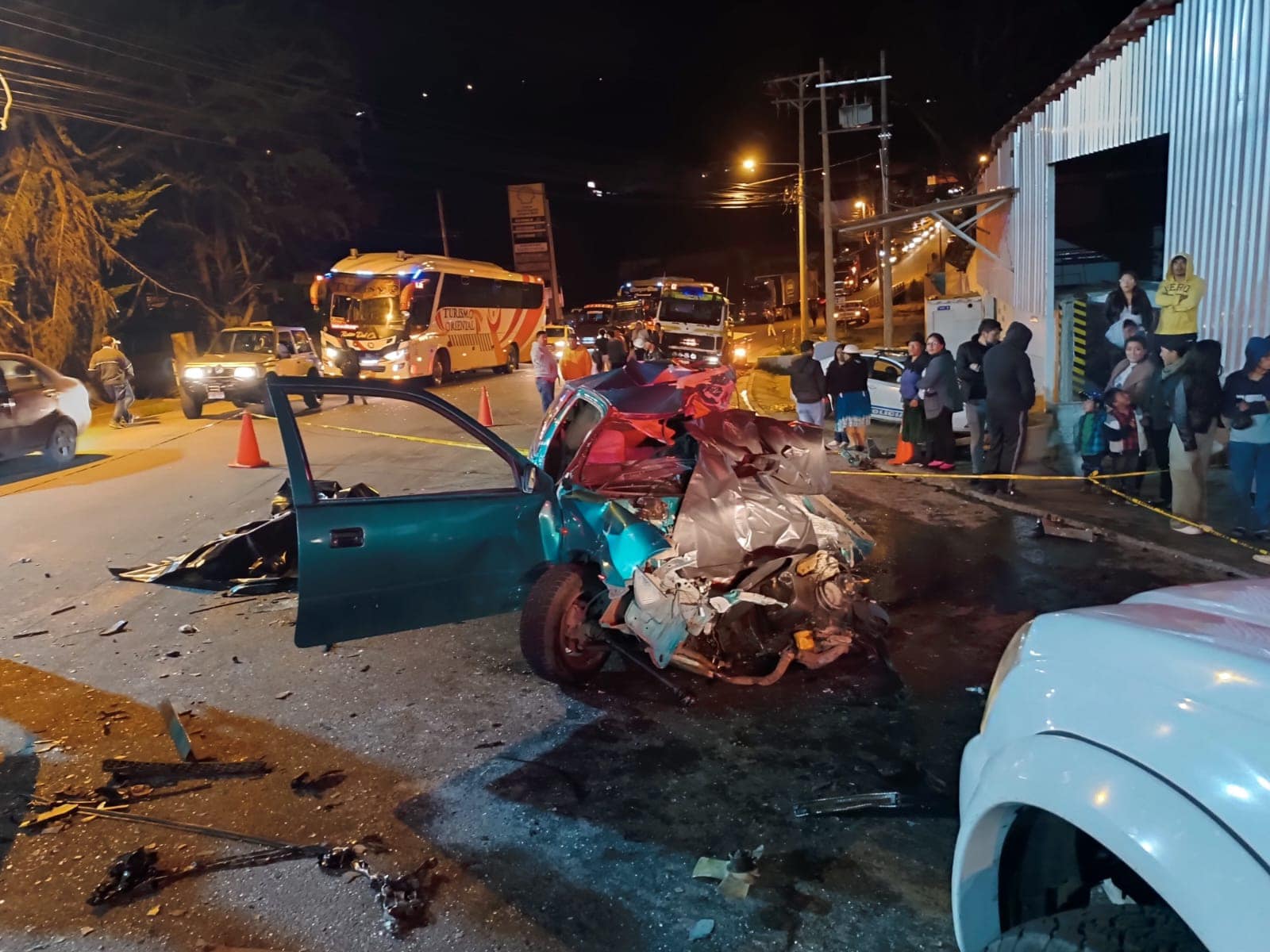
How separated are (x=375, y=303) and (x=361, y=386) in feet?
63.0

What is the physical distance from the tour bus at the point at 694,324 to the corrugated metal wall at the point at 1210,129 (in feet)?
38.6

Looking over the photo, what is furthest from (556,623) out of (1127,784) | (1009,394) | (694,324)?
(694,324)

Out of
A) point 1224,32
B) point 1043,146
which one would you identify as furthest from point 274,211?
point 1224,32

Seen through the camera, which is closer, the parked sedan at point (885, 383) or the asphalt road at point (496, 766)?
the asphalt road at point (496, 766)

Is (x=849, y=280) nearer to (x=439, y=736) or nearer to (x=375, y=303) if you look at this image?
(x=375, y=303)

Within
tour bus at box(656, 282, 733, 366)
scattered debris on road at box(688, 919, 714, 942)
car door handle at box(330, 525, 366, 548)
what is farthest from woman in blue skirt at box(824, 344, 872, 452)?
tour bus at box(656, 282, 733, 366)

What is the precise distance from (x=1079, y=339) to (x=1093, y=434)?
17.3ft

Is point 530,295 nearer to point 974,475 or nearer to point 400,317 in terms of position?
point 400,317

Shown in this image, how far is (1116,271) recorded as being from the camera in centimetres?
1961

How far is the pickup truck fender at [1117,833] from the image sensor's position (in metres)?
1.42

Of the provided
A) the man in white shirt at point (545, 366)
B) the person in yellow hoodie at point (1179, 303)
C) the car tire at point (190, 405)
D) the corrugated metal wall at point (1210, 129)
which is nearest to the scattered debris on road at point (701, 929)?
the person in yellow hoodie at point (1179, 303)

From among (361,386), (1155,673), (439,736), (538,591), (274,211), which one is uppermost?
(274,211)

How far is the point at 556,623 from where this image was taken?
4.72m

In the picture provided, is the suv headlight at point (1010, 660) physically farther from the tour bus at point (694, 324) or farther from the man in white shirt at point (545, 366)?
the tour bus at point (694, 324)
